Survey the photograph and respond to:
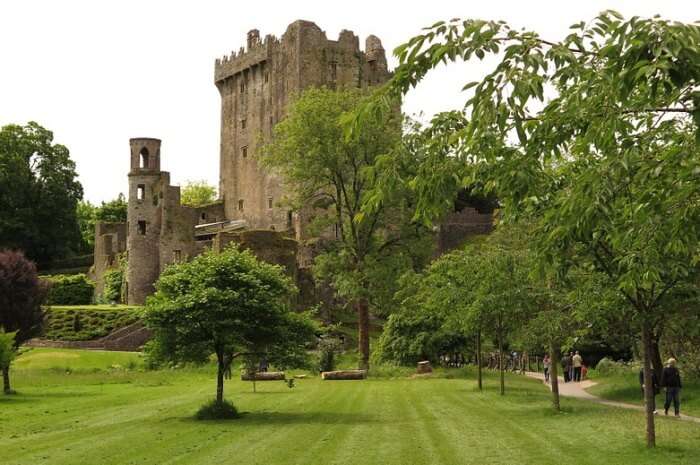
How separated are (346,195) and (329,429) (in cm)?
2775

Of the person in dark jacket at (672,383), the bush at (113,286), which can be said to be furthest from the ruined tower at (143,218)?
the person in dark jacket at (672,383)

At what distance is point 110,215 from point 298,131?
70.9 m

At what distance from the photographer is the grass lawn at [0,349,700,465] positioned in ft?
57.3

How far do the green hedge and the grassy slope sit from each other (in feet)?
95.4

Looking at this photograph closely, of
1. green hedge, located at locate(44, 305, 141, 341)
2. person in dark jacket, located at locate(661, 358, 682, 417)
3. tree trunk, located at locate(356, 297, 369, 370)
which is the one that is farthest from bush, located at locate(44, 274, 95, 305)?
person in dark jacket, located at locate(661, 358, 682, 417)

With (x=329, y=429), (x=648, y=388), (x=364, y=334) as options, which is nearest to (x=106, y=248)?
(x=364, y=334)

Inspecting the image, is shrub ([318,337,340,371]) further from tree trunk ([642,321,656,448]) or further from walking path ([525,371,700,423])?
→ tree trunk ([642,321,656,448])

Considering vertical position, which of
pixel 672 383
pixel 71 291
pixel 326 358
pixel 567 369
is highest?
pixel 71 291

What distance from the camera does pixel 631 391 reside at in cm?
3216

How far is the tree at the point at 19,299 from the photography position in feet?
124

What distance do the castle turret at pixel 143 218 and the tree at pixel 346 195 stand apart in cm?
2640

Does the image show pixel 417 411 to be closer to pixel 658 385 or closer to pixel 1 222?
pixel 658 385

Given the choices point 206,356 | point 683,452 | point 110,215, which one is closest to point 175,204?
point 110,215

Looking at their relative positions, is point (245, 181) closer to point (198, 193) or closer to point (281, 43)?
point (281, 43)
